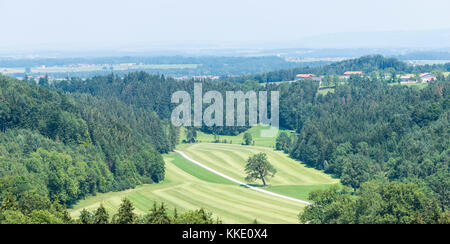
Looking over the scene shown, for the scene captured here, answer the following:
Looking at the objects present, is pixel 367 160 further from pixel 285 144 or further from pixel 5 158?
pixel 5 158

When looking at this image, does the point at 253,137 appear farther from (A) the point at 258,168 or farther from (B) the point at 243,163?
(A) the point at 258,168

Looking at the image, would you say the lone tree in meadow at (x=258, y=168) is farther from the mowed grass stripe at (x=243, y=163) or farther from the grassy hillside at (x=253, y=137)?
the grassy hillside at (x=253, y=137)

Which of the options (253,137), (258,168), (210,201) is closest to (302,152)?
(258,168)

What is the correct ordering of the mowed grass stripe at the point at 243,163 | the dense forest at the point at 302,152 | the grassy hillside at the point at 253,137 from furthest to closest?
the grassy hillside at the point at 253,137 < the mowed grass stripe at the point at 243,163 < the dense forest at the point at 302,152

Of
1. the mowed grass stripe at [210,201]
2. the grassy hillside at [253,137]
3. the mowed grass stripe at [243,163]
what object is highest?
the mowed grass stripe at [210,201]

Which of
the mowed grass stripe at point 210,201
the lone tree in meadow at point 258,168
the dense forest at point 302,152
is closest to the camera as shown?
the dense forest at point 302,152

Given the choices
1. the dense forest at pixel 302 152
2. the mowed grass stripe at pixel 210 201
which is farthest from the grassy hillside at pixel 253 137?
the mowed grass stripe at pixel 210 201

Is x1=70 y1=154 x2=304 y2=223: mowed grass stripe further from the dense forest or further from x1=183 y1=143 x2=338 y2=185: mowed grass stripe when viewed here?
x1=183 y1=143 x2=338 y2=185: mowed grass stripe

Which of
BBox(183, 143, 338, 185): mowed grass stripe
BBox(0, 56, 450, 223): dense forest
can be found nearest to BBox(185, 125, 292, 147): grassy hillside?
BBox(183, 143, 338, 185): mowed grass stripe

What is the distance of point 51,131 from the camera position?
339 ft

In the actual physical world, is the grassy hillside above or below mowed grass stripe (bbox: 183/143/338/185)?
below

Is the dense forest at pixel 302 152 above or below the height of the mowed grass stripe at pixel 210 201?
above
